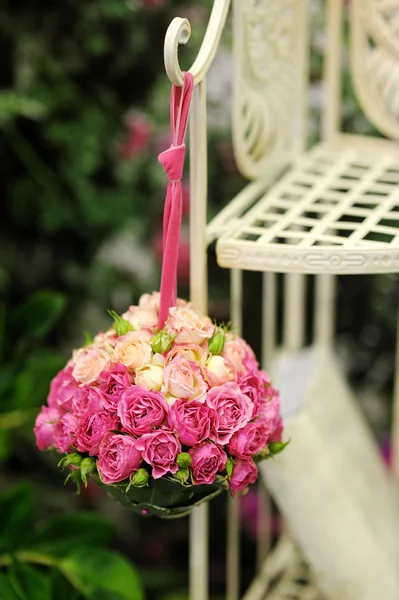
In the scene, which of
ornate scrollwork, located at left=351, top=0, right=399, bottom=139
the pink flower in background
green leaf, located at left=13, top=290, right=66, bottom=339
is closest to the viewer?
ornate scrollwork, located at left=351, top=0, right=399, bottom=139

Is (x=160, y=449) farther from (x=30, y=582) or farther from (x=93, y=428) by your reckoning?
(x=30, y=582)

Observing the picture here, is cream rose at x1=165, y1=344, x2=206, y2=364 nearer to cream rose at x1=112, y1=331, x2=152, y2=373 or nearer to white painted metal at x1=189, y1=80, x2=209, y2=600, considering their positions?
cream rose at x1=112, y1=331, x2=152, y2=373

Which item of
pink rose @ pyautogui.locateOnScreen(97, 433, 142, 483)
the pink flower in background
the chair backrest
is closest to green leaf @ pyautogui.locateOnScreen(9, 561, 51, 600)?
pink rose @ pyautogui.locateOnScreen(97, 433, 142, 483)

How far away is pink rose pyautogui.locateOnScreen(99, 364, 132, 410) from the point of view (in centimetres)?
88

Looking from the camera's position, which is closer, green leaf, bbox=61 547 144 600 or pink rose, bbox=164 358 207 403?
pink rose, bbox=164 358 207 403

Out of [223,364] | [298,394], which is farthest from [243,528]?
[223,364]

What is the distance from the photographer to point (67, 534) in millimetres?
1418

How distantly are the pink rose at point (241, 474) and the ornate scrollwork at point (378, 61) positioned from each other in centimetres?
67

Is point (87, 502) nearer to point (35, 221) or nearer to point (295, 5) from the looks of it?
point (35, 221)

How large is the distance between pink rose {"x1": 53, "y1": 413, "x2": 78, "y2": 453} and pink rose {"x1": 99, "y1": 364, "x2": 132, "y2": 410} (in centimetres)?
5

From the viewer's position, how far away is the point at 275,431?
0.96m

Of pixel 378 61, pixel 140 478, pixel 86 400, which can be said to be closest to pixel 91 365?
pixel 86 400

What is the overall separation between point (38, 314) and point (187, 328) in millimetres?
637

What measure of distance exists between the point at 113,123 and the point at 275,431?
3.07 ft
